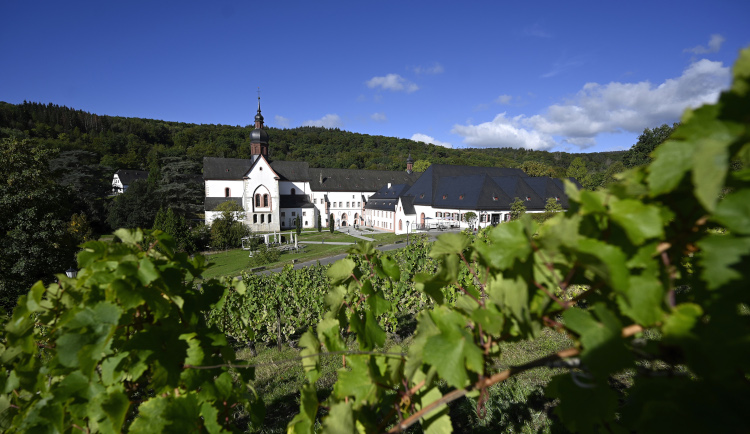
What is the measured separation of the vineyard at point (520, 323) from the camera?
630 mm

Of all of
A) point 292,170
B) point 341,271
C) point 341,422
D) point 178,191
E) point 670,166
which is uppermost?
point 292,170

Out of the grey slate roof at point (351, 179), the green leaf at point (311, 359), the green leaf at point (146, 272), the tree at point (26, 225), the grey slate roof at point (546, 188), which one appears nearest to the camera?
the green leaf at point (146, 272)

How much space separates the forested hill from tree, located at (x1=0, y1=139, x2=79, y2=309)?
52.1 meters

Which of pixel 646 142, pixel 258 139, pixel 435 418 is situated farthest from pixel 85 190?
pixel 646 142

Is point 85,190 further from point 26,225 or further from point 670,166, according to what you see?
point 670,166

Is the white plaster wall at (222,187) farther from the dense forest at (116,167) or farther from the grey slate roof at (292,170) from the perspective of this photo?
the grey slate roof at (292,170)

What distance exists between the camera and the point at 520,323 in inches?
37.7

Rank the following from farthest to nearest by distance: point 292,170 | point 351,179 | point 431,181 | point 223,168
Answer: point 351,179 → point 292,170 → point 223,168 → point 431,181

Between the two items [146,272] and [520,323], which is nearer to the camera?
[520,323]

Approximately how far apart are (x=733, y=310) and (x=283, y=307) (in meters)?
10.2

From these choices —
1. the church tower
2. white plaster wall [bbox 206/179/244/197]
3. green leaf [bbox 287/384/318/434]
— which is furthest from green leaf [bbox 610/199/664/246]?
white plaster wall [bbox 206/179/244/197]

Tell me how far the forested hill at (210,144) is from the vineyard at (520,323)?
75.4 m

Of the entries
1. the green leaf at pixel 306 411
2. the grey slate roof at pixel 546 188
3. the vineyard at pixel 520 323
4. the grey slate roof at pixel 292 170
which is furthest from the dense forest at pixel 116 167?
the grey slate roof at pixel 292 170

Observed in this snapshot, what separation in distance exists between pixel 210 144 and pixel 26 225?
320ft
